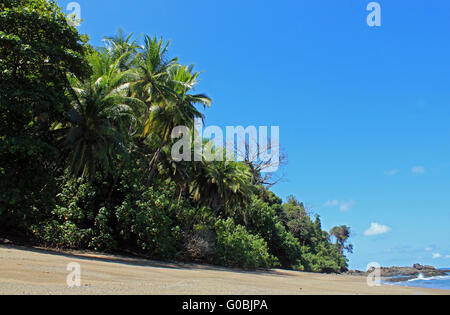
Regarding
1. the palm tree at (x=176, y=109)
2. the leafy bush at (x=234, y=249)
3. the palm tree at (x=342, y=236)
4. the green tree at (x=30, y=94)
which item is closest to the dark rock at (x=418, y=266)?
the palm tree at (x=342, y=236)

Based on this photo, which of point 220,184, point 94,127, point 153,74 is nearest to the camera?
point 94,127

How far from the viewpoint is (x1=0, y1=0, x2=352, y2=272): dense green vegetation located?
1198cm

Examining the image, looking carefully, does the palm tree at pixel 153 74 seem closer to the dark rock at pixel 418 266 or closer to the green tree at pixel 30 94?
the green tree at pixel 30 94

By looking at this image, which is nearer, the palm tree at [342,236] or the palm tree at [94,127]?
the palm tree at [94,127]

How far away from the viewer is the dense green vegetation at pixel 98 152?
11984 millimetres

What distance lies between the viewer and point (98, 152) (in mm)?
14594

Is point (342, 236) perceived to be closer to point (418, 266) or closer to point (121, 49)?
point (418, 266)

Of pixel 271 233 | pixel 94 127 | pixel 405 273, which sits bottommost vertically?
pixel 405 273

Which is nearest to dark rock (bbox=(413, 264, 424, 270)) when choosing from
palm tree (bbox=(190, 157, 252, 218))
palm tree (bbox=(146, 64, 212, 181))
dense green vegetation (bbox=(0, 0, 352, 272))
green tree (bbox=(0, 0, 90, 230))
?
dense green vegetation (bbox=(0, 0, 352, 272))

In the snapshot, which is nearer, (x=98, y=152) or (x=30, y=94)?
(x=30, y=94)

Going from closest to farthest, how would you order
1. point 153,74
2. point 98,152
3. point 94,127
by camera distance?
point 98,152, point 94,127, point 153,74

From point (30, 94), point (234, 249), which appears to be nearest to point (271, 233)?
point (234, 249)

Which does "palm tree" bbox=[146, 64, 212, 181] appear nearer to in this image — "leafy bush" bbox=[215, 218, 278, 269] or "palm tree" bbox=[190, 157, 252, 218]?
"palm tree" bbox=[190, 157, 252, 218]

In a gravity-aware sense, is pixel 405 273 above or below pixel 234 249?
below
